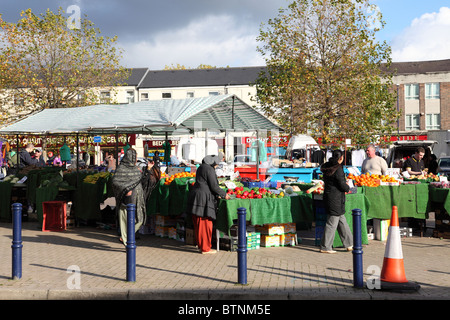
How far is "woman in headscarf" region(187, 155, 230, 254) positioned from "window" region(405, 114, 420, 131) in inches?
1847

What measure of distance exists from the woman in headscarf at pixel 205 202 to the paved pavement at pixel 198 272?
377 millimetres

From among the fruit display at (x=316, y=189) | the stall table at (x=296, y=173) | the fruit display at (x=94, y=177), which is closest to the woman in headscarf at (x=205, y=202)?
the fruit display at (x=316, y=189)

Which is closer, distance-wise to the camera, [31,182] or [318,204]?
[318,204]

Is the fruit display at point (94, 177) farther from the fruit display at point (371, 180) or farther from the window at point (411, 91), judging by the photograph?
the window at point (411, 91)

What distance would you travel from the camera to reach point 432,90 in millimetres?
52656

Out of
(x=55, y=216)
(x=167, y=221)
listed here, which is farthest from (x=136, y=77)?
(x=167, y=221)

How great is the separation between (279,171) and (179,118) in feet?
31.9

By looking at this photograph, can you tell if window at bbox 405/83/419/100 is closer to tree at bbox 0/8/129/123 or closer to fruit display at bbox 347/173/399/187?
tree at bbox 0/8/129/123

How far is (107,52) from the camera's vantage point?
1431 inches

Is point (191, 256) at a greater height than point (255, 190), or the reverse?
point (255, 190)

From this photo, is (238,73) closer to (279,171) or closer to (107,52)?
(107,52)

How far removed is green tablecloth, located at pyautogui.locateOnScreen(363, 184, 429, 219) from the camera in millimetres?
11477

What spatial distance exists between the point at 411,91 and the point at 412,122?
10.2 ft
